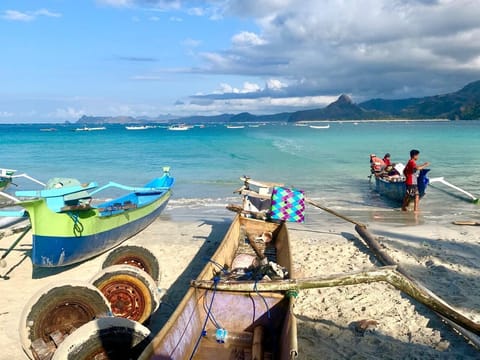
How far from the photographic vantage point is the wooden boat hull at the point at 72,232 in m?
7.30

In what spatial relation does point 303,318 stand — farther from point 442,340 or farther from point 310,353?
point 442,340

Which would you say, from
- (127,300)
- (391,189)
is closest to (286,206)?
(127,300)

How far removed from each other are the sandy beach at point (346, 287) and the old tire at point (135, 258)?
1.62ft

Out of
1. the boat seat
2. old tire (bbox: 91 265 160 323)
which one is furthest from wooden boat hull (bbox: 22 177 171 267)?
old tire (bbox: 91 265 160 323)

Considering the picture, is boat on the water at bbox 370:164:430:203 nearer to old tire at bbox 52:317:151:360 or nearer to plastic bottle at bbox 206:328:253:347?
plastic bottle at bbox 206:328:253:347

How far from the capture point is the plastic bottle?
5.54m

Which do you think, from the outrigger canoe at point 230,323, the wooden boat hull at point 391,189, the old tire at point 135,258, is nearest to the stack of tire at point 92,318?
the outrigger canoe at point 230,323

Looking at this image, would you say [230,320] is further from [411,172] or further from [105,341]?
[411,172]

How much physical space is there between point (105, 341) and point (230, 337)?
189 centimetres

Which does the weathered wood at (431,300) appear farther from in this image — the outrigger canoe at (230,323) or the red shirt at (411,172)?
the red shirt at (411,172)

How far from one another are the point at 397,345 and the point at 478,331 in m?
1.36

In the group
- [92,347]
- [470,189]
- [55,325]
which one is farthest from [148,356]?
[470,189]

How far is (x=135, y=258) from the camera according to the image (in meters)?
7.71

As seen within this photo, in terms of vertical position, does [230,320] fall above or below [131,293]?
below
